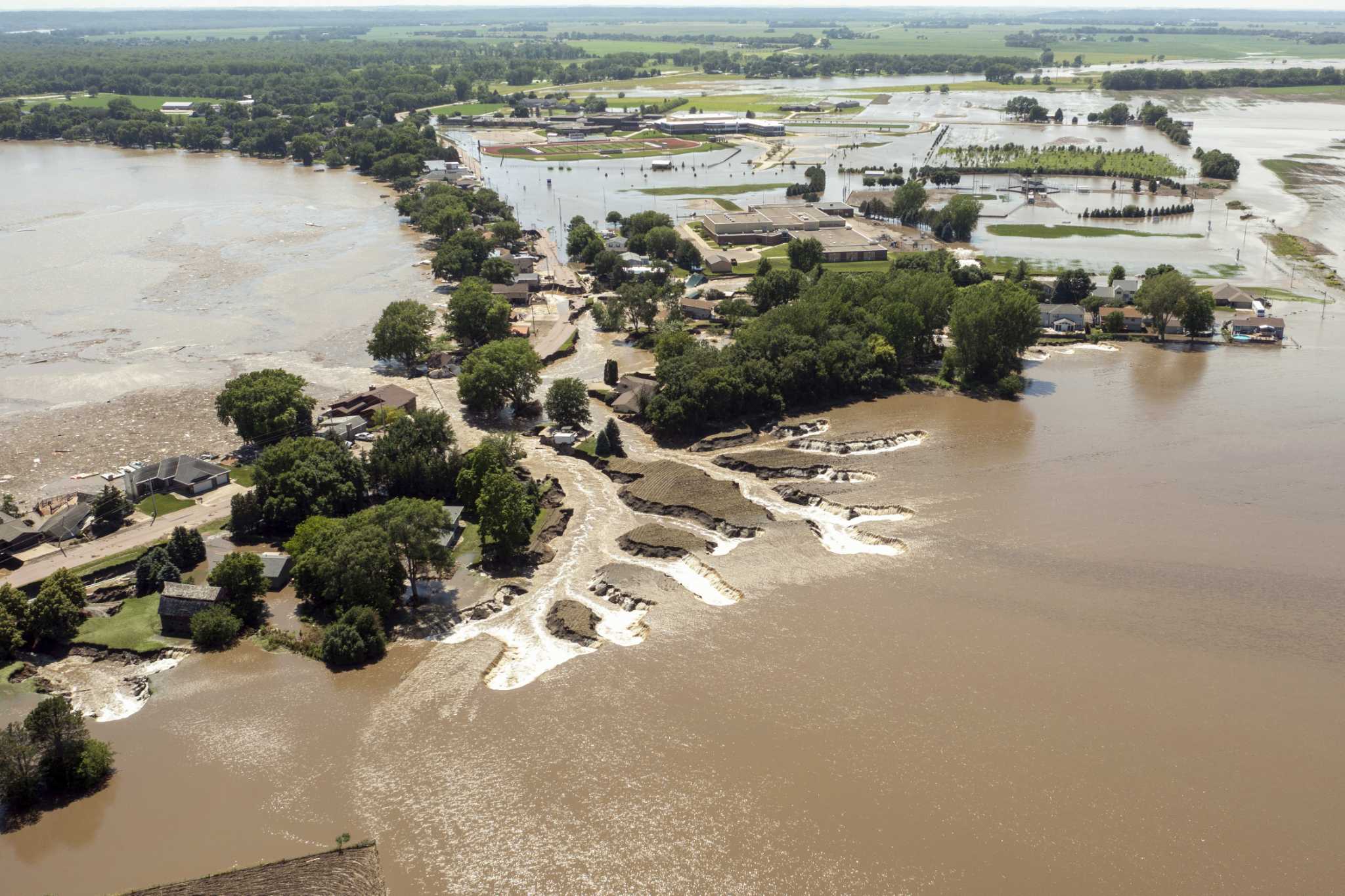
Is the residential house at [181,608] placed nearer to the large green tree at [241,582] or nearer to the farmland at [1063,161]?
the large green tree at [241,582]

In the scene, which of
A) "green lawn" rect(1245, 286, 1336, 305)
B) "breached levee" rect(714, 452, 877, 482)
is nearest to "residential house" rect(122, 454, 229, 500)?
"breached levee" rect(714, 452, 877, 482)

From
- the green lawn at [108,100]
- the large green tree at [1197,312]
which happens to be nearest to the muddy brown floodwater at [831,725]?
the large green tree at [1197,312]

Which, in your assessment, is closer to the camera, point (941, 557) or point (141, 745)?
point (141, 745)

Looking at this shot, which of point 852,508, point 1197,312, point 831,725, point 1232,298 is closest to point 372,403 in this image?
point 852,508

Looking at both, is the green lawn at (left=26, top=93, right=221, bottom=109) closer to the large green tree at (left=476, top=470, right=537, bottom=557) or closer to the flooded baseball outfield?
the large green tree at (left=476, top=470, right=537, bottom=557)

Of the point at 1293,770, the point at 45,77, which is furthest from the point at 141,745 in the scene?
the point at 45,77

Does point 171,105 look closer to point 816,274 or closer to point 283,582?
point 816,274

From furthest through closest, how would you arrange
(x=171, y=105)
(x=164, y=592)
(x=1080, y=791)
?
1. (x=171, y=105)
2. (x=164, y=592)
3. (x=1080, y=791)
